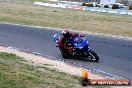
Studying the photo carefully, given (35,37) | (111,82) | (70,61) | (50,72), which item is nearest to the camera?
(111,82)

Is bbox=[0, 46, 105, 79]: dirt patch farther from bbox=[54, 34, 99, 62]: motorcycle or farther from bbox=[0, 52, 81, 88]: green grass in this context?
bbox=[54, 34, 99, 62]: motorcycle

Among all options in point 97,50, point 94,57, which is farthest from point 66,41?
point 97,50

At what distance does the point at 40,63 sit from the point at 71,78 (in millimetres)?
2783

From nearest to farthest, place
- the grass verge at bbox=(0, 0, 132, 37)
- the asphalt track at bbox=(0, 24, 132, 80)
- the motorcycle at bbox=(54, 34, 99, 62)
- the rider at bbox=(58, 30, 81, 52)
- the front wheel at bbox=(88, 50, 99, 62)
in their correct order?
the asphalt track at bbox=(0, 24, 132, 80) → the front wheel at bbox=(88, 50, 99, 62) → the motorcycle at bbox=(54, 34, 99, 62) → the rider at bbox=(58, 30, 81, 52) → the grass verge at bbox=(0, 0, 132, 37)

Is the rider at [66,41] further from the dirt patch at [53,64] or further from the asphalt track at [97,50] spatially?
the dirt patch at [53,64]

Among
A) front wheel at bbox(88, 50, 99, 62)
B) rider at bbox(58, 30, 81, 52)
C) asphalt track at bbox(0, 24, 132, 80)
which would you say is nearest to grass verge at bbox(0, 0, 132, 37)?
asphalt track at bbox(0, 24, 132, 80)

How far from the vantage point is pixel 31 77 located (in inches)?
422

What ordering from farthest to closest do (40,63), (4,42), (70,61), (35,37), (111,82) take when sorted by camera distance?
(35,37) → (4,42) → (70,61) → (40,63) → (111,82)

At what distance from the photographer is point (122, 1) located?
115312 mm

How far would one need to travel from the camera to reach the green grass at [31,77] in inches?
391

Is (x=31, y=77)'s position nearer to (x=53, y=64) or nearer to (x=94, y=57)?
(x=53, y=64)

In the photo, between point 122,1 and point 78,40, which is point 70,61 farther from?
point 122,1

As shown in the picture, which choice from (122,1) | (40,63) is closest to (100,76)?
(40,63)

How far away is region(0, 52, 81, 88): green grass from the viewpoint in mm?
9927
